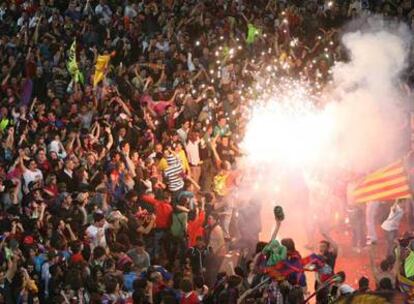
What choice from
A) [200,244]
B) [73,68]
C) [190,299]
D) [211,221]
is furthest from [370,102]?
[190,299]

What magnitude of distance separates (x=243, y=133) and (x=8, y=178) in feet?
18.3

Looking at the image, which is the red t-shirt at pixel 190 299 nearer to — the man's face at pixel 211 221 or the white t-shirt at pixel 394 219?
the man's face at pixel 211 221

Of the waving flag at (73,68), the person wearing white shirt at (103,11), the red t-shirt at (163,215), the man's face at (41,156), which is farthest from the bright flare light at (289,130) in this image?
the person wearing white shirt at (103,11)

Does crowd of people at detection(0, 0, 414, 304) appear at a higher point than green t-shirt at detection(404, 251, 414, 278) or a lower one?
higher

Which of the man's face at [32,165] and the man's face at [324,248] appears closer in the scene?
the man's face at [324,248]

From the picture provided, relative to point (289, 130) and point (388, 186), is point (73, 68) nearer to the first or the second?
point (289, 130)

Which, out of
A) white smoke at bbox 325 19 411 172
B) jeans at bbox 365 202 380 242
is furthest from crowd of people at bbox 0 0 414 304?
white smoke at bbox 325 19 411 172

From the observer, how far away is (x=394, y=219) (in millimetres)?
13195

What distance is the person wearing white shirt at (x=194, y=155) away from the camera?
15.8 meters

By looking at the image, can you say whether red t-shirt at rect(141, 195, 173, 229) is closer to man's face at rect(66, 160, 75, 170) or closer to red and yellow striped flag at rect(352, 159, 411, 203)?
man's face at rect(66, 160, 75, 170)

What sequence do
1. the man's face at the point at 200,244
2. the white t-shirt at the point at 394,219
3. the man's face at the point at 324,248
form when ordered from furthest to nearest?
the white t-shirt at the point at 394,219
the man's face at the point at 200,244
the man's face at the point at 324,248

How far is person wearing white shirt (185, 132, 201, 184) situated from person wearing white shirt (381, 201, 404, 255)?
3916 millimetres

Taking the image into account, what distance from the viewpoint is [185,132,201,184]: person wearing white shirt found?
15.8 m

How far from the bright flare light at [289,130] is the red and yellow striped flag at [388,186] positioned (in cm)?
353
